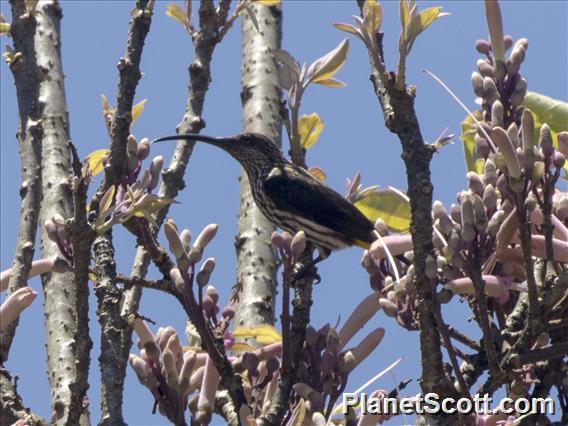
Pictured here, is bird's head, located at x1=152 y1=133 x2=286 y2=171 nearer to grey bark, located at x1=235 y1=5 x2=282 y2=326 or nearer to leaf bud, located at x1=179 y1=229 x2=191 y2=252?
grey bark, located at x1=235 y1=5 x2=282 y2=326

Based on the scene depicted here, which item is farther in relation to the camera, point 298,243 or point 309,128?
point 309,128

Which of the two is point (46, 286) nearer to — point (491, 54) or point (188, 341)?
point (188, 341)

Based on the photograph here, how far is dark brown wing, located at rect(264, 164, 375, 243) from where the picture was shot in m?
6.00

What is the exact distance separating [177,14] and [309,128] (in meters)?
0.65

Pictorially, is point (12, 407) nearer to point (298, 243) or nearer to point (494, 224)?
point (298, 243)

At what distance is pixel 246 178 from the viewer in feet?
22.8

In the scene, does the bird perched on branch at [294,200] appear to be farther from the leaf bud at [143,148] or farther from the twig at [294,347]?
the leaf bud at [143,148]

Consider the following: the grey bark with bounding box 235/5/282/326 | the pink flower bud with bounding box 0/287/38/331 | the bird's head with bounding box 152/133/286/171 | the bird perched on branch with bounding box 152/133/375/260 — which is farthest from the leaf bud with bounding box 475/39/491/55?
the bird's head with bounding box 152/133/286/171

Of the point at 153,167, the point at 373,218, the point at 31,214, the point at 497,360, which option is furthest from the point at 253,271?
the point at 497,360

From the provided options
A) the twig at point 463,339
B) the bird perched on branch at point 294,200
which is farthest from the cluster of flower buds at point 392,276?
the bird perched on branch at point 294,200

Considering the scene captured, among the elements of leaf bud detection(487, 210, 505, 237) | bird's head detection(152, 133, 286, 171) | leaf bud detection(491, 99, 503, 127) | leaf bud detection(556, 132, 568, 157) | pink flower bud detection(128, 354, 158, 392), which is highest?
bird's head detection(152, 133, 286, 171)

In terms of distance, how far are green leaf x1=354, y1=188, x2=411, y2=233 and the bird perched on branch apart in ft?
4.00

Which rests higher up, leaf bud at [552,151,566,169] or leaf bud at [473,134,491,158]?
leaf bud at [473,134,491,158]

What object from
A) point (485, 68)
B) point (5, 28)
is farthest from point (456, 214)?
point (5, 28)
